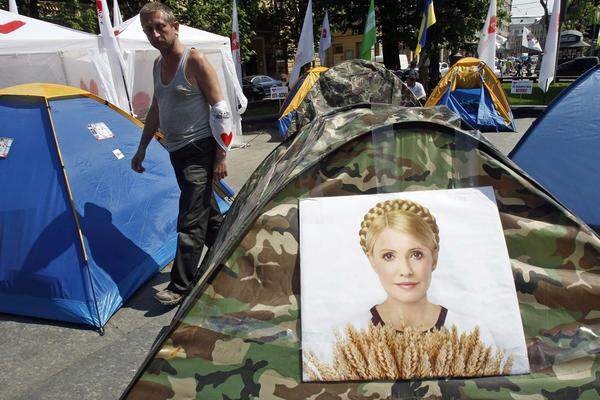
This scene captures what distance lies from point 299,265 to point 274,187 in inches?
14.0

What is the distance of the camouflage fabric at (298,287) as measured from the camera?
5.94 ft

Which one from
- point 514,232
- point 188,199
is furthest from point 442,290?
point 188,199

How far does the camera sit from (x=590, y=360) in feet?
5.95

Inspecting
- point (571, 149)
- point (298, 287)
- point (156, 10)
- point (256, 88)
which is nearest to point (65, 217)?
point (156, 10)

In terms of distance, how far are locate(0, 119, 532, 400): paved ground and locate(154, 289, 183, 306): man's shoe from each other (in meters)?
0.09

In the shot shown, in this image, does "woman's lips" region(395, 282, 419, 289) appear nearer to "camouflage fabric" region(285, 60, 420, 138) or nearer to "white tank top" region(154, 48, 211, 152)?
"white tank top" region(154, 48, 211, 152)

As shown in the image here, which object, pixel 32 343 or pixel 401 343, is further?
pixel 32 343

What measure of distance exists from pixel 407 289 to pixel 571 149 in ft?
8.97

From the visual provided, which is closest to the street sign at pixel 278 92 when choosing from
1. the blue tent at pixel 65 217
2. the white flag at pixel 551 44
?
the white flag at pixel 551 44

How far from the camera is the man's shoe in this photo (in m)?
3.25

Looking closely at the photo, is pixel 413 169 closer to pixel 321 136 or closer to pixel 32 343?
pixel 321 136

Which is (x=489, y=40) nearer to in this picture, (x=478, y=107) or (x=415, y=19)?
(x=478, y=107)

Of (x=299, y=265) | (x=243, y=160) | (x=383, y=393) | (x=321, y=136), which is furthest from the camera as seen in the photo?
(x=243, y=160)

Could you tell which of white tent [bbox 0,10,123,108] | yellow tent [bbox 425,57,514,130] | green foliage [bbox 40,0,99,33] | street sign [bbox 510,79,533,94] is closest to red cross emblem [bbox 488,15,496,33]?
yellow tent [bbox 425,57,514,130]
